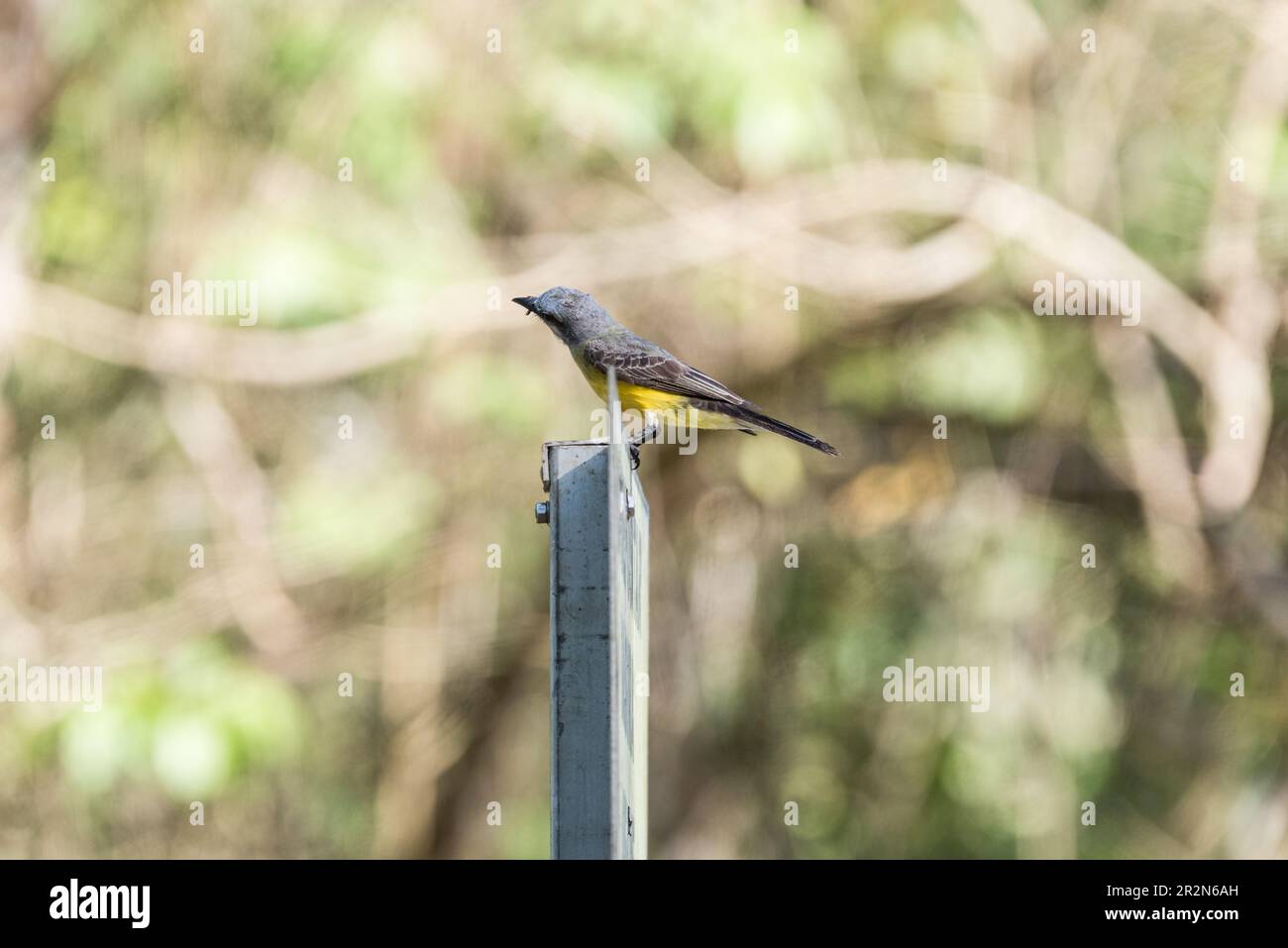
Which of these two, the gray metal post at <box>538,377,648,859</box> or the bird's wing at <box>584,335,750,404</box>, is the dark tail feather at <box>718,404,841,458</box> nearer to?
the bird's wing at <box>584,335,750,404</box>

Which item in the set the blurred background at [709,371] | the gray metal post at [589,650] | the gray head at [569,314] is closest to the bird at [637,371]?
the gray head at [569,314]

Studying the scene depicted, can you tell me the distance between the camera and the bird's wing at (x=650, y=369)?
564cm

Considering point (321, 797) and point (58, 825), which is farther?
point (321, 797)

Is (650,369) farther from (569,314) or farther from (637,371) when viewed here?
(569,314)

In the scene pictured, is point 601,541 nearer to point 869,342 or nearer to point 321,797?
point 869,342

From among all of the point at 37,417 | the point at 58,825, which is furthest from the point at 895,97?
the point at 58,825

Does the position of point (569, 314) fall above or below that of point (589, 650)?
above

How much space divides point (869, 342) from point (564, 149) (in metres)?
2.15

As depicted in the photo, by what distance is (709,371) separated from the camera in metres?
8.77

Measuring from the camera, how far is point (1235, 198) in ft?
29.8

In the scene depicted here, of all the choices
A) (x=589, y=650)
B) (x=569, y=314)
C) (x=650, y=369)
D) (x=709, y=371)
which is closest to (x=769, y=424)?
(x=650, y=369)

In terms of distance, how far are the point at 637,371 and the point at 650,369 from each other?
0.06 m

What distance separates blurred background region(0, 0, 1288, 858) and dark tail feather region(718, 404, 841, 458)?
2.71 m

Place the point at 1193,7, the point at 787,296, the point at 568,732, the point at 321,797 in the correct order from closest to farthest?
the point at 568,732 < the point at 787,296 < the point at 1193,7 < the point at 321,797
